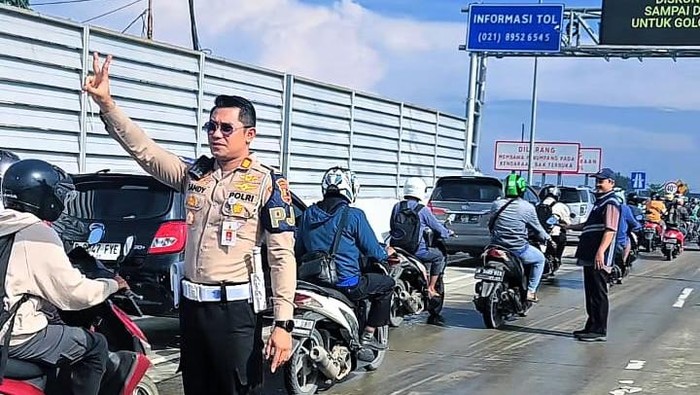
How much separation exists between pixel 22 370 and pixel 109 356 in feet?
2.13

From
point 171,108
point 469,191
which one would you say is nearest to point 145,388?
point 171,108

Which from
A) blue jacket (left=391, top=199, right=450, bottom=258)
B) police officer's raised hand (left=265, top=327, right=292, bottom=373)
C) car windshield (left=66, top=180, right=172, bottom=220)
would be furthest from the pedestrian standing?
police officer's raised hand (left=265, top=327, right=292, bottom=373)

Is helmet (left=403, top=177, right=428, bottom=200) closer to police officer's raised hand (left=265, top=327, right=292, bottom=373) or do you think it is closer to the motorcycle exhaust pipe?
the motorcycle exhaust pipe

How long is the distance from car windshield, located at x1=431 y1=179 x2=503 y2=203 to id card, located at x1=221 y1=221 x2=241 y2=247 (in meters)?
15.1

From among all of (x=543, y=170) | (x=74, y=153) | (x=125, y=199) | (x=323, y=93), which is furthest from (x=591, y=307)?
(x=543, y=170)

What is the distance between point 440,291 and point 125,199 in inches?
168

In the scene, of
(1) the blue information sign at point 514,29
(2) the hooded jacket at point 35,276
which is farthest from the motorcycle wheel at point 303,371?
(1) the blue information sign at point 514,29

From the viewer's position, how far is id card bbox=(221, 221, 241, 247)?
14.2 ft

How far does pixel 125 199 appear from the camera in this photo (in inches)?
346

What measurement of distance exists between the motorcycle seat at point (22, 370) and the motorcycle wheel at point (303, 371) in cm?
248

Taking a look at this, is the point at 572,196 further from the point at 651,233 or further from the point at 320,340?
the point at 320,340

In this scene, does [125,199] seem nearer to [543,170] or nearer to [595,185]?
[595,185]

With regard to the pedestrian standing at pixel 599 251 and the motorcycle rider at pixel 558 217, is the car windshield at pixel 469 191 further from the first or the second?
the pedestrian standing at pixel 599 251

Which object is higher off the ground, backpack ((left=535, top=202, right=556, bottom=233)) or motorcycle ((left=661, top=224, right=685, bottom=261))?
backpack ((left=535, top=202, right=556, bottom=233))
